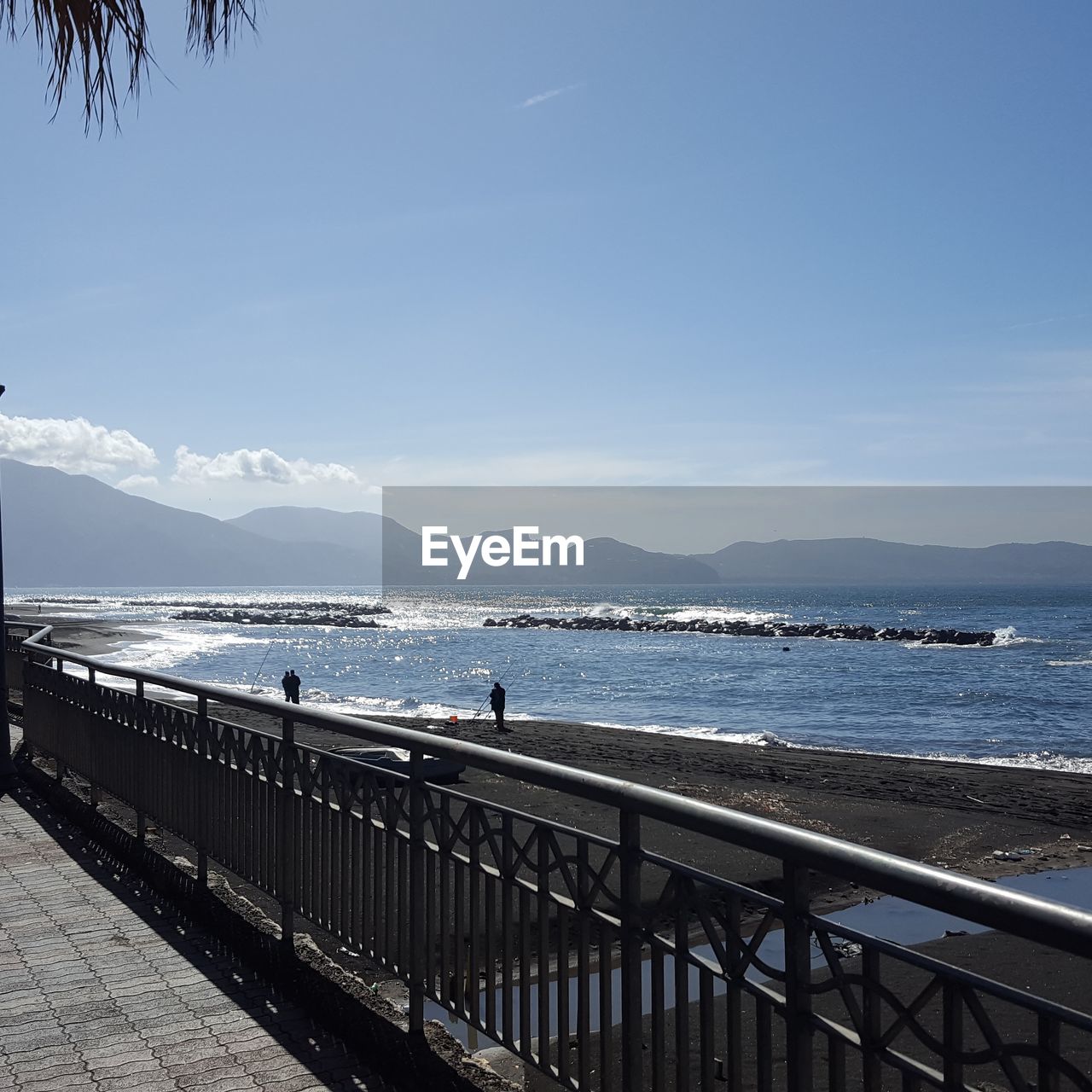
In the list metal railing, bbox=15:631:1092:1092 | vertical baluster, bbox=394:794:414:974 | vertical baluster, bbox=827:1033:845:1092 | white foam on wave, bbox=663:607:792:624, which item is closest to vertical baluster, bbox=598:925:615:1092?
metal railing, bbox=15:631:1092:1092

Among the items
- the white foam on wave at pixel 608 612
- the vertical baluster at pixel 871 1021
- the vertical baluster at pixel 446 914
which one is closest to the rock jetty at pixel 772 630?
the white foam on wave at pixel 608 612

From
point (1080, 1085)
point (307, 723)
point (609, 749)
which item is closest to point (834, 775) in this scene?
point (609, 749)

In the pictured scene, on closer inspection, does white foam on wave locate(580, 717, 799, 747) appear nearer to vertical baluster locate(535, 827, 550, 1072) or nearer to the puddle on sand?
the puddle on sand

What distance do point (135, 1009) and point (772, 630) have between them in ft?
294

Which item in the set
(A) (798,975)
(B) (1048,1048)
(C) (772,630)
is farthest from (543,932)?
(C) (772,630)

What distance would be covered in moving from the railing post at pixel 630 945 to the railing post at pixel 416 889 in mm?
1017

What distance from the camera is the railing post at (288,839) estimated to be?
4480mm

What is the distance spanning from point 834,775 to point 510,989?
60.2 feet

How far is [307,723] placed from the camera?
4.36 metres

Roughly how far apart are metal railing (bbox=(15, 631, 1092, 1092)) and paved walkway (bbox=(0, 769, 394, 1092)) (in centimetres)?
34

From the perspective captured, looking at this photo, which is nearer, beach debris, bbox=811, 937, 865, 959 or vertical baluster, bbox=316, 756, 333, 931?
beach debris, bbox=811, 937, 865, 959

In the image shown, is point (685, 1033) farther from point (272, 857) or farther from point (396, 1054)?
point (272, 857)

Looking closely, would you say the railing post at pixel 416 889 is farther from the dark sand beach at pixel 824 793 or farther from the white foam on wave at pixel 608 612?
the white foam on wave at pixel 608 612

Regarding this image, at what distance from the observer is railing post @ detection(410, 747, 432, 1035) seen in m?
3.63
